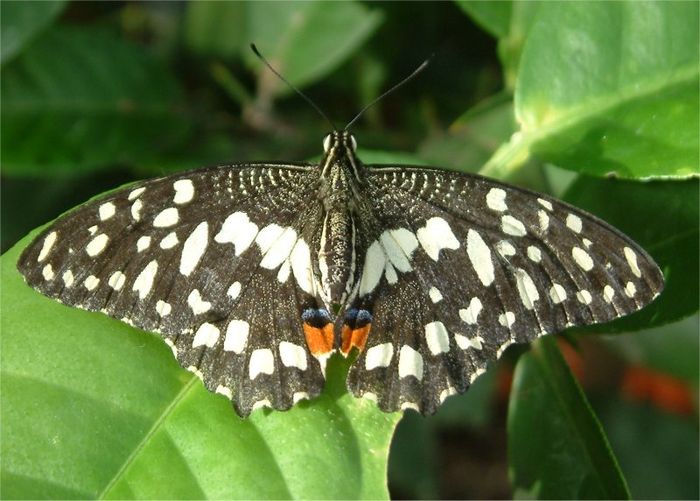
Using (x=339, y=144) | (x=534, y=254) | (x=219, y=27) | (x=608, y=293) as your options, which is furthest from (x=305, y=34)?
(x=608, y=293)

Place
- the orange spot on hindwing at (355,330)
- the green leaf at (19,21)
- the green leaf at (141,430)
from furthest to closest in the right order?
the green leaf at (19,21)
the orange spot on hindwing at (355,330)
the green leaf at (141,430)

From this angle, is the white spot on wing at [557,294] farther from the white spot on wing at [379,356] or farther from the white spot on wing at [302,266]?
the white spot on wing at [302,266]

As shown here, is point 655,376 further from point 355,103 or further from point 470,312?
point 470,312

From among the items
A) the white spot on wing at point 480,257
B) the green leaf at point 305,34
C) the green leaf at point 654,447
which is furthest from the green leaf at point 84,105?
the green leaf at point 654,447

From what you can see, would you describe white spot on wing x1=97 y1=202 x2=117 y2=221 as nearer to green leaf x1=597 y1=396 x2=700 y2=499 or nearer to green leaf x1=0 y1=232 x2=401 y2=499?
green leaf x1=0 y1=232 x2=401 y2=499

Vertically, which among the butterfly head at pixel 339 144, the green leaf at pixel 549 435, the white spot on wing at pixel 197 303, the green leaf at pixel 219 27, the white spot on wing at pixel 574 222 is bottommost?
the green leaf at pixel 549 435

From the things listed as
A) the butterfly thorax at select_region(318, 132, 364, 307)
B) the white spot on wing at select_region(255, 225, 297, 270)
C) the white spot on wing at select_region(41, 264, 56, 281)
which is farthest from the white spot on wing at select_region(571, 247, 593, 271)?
the white spot on wing at select_region(41, 264, 56, 281)

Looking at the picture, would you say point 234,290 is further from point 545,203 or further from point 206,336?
point 545,203
